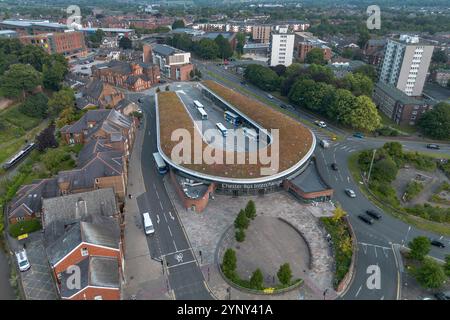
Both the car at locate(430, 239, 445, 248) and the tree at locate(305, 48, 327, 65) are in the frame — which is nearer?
the car at locate(430, 239, 445, 248)

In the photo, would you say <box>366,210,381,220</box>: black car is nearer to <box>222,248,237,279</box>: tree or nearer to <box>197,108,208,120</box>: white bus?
<box>222,248,237,279</box>: tree

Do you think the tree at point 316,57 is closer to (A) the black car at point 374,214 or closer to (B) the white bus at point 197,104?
(B) the white bus at point 197,104

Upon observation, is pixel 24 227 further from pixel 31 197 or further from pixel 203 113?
pixel 203 113

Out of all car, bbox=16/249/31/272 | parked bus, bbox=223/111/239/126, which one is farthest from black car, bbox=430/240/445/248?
car, bbox=16/249/31/272

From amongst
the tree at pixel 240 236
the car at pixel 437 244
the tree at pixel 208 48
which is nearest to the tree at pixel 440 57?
the tree at pixel 208 48

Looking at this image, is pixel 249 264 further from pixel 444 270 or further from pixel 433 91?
pixel 433 91

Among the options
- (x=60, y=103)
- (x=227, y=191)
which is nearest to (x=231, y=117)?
(x=227, y=191)
